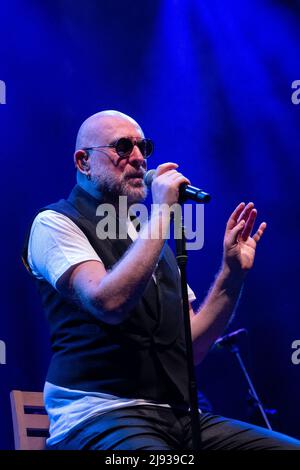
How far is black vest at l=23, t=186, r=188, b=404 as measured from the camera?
205 cm

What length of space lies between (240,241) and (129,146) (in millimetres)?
543

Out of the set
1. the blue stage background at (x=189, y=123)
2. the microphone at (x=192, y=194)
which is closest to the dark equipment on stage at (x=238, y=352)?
the blue stage background at (x=189, y=123)

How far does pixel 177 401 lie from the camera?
84.1 inches

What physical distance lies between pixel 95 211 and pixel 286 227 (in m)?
2.77

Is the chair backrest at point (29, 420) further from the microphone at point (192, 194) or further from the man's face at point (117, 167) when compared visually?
the microphone at point (192, 194)

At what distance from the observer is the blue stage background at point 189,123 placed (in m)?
3.83

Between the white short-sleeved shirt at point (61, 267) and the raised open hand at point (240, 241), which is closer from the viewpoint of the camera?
the white short-sleeved shirt at point (61, 267)

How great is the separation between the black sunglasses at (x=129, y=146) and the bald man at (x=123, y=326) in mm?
95

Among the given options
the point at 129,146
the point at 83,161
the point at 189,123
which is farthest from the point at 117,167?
the point at 189,123

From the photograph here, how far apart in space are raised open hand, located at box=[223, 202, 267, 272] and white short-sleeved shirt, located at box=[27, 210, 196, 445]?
487mm

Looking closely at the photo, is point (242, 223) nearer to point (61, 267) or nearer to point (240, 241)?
point (240, 241)

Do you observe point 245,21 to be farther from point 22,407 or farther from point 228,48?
point 22,407

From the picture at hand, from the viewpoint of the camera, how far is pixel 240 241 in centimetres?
237

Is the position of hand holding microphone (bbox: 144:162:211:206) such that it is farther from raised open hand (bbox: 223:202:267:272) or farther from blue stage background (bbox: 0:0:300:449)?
blue stage background (bbox: 0:0:300:449)
